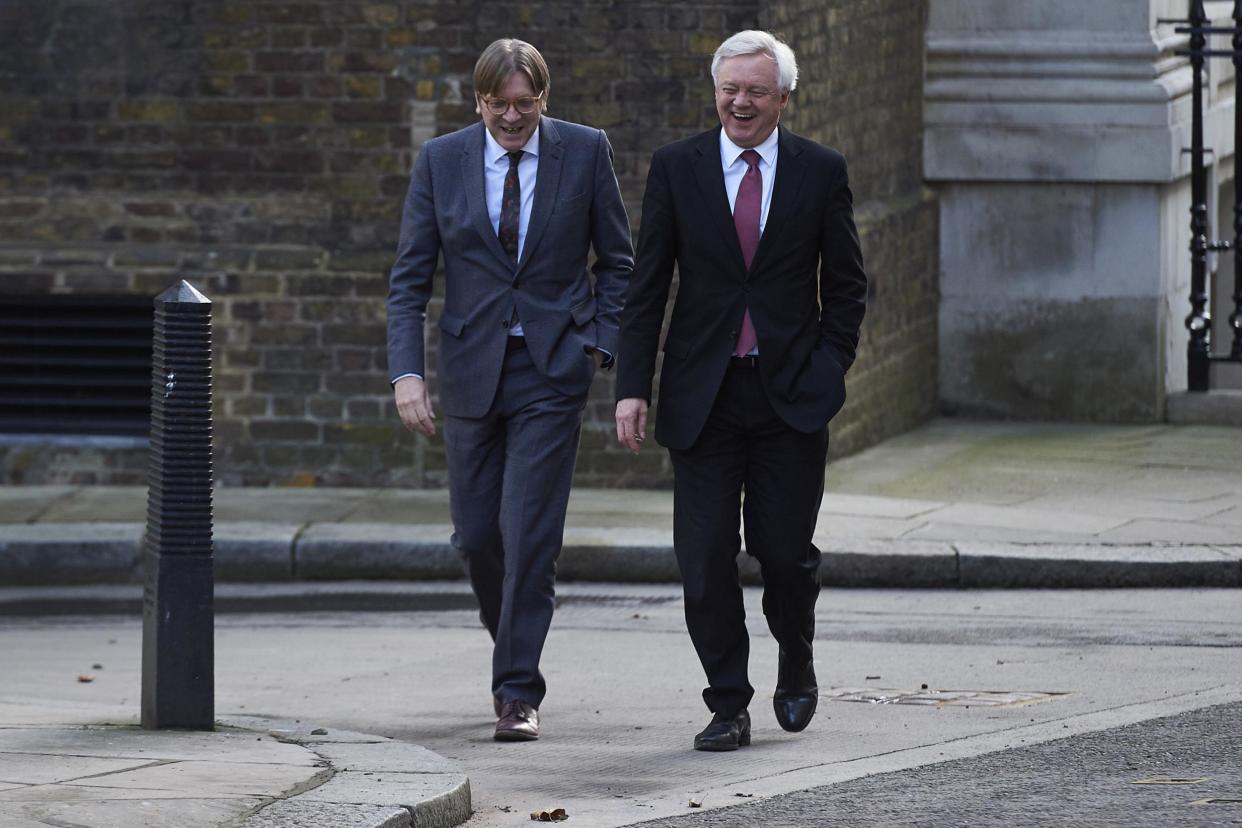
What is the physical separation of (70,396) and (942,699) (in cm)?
561

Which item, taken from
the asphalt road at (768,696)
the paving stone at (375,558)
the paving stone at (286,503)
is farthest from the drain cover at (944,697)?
the paving stone at (286,503)

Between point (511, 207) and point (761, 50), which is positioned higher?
point (761, 50)

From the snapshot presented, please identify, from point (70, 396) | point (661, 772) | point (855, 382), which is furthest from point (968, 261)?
point (661, 772)

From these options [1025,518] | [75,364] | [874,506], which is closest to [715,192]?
[1025,518]

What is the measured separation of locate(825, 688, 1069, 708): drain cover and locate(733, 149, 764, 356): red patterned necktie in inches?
51.7

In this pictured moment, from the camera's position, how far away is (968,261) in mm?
13141

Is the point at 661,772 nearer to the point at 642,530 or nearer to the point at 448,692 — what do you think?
the point at 448,692

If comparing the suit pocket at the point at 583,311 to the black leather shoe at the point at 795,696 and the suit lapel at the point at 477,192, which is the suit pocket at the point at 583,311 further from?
the black leather shoe at the point at 795,696

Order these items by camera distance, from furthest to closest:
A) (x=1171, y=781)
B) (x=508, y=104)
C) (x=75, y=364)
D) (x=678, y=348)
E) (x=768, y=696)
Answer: (x=75, y=364), (x=768, y=696), (x=508, y=104), (x=678, y=348), (x=1171, y=781)

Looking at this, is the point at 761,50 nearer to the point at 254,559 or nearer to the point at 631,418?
the point at 631,418

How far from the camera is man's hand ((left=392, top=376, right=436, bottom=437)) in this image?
668 centimetres

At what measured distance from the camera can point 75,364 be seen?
11312 mm

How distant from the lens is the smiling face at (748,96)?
20.4ft

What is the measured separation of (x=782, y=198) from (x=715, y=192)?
0.17 m
